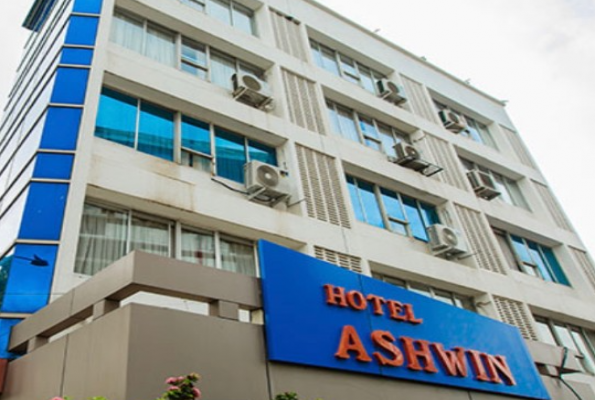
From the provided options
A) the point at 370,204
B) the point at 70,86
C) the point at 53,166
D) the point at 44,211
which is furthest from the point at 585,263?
the point at 44,211

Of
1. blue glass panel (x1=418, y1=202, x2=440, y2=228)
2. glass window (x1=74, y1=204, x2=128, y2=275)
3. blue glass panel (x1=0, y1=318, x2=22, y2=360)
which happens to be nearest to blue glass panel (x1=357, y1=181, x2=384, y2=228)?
blue glass panel (x1=418, y1=202, x2=440, y2=228)

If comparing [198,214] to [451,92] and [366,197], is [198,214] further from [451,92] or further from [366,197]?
[451,92]

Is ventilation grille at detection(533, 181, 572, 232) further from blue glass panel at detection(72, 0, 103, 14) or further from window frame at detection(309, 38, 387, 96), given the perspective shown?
blue glass panel at detection(72, 0, 103, 14)

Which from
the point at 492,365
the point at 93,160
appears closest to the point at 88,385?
the point at 93,160

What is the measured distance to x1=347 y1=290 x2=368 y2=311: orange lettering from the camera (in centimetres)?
695

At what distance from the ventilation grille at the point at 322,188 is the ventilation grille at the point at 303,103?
910mm

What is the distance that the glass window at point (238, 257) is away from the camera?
9203mm

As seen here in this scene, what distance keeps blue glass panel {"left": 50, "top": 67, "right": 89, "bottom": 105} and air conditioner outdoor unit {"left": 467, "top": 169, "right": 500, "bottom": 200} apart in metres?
11.0

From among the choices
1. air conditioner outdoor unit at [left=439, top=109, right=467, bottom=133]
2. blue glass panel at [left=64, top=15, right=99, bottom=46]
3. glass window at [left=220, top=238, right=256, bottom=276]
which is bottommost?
glass window at [left=220, top=238, right=256, bottom=276]

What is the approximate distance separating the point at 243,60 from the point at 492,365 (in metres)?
8.78

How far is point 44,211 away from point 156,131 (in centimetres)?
315

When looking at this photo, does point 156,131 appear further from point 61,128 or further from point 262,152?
point 262,152

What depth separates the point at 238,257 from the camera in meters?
9.42

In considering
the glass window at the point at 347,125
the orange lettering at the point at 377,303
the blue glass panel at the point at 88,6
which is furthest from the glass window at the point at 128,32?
the orange lettering at the point at 377,303
